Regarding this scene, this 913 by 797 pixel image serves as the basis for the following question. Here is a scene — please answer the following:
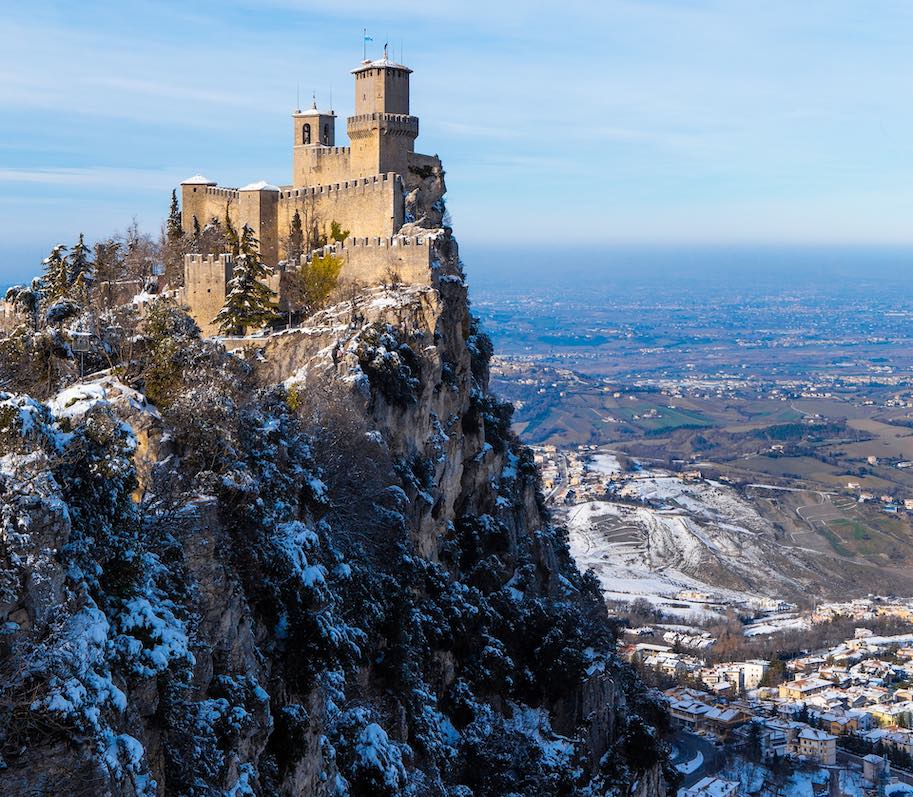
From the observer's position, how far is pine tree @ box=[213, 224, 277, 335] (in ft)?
118

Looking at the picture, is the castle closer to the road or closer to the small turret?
the small turret

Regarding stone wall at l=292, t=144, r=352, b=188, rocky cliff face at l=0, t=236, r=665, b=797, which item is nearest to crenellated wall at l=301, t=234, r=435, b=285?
rocky cliff face at l=0, t=236, r=665, b=797

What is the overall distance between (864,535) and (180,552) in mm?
102045

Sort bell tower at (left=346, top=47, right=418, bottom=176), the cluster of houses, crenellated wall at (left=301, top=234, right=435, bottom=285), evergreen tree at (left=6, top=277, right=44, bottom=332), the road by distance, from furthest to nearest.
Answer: the cluster of houses < the road < bell tower at (left=346, top=47, right=418, bottom=176) < crenellated wall at (left=301, top=234, right=435, bottom=285) < evergreen tree at (left=6, top=277, right=44, bottom=332)

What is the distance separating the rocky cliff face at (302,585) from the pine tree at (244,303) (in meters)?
2.51

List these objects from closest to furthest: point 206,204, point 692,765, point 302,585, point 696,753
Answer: point 302,585 < point 206,204 < point 692,765 < point 696,753

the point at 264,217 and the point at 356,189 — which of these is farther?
the point at 264,217

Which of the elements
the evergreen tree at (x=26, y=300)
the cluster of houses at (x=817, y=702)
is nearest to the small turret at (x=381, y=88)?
the evergreen tree at (x=26, y=300)

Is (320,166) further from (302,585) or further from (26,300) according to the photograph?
(302,585)

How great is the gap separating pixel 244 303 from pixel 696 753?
3375 cm

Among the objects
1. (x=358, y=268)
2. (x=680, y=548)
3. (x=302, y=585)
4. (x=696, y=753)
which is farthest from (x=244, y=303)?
(x=680, y=548)

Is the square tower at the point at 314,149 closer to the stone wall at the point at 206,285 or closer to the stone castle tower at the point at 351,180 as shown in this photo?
the stone castle tower at the point at 351,180

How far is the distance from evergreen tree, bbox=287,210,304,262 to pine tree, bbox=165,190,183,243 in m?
4.62

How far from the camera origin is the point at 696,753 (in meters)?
58.3
